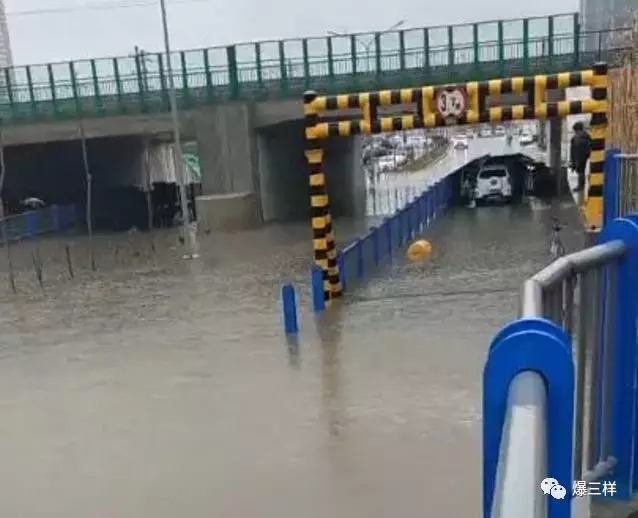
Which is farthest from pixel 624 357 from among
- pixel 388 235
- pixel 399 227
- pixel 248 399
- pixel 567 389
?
pixel 399 227

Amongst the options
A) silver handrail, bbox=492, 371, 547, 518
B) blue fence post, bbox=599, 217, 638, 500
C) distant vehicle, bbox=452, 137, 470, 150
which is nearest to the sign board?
blue fence post, bbox=599, 217, 638, 500

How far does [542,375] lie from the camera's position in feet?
6.66

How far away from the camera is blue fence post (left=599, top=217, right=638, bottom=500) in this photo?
3469 mm

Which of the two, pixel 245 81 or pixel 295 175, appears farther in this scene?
pixel 295 175

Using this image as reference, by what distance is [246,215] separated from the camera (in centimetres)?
2406

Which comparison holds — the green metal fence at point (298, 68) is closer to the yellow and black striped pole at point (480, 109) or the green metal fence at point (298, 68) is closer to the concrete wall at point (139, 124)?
the concrete wall at point (139, 124)

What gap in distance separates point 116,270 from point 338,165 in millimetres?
15914

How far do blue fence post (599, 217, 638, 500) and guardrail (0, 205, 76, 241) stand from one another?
2324cm

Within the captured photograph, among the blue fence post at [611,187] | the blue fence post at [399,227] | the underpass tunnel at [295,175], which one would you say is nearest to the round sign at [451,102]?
the blue fence post at [611,187]

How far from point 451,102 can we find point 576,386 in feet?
27.0

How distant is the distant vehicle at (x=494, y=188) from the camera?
26062 millimetres

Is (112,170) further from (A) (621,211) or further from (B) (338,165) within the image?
(A) (621,211)

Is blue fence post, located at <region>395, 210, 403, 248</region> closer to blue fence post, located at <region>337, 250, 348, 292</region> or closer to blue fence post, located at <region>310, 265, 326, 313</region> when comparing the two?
blue fence post, located at <region>337, 250, 348, 292</region>

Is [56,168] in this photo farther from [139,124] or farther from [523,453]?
[523,453]
